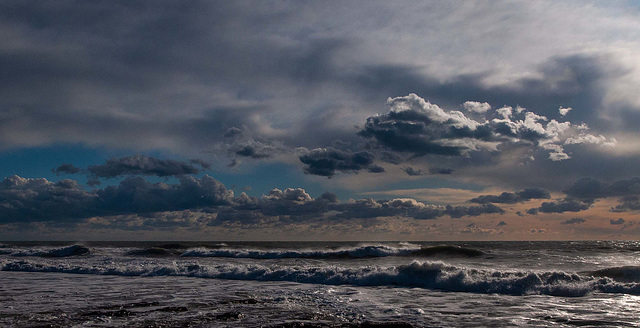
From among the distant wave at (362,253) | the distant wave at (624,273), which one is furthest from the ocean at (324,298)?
the distant wave at (362,253)

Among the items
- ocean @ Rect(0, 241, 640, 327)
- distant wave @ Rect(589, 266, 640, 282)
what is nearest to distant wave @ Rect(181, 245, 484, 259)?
ocean @ Rect(0, 241, 640, 327)

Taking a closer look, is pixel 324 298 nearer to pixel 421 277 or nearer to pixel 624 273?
pixel 421 277

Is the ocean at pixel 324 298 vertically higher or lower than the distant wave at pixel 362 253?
higher

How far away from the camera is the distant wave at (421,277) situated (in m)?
17.6

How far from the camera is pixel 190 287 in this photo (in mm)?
19031

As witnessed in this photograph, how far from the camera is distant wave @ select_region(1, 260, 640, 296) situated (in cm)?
1759

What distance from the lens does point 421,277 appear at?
2048 cm

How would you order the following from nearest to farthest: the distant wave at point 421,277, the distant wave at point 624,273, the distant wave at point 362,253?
1. the distant wave at point 421,277
2. the distant wave at point 624,273
3. the distant wave at point 362,253

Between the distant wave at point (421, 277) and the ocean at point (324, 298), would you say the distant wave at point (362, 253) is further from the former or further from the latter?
the distant wave at point (421, 277)

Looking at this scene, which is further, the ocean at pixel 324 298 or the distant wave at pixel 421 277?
the distant wave at pixel 421 277

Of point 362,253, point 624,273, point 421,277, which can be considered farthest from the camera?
point 362,253

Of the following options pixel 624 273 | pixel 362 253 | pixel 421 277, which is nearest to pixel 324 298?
pixel 421 277

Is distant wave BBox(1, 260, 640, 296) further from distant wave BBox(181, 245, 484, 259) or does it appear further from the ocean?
distant wave BBox(181, 245, 484, 259)

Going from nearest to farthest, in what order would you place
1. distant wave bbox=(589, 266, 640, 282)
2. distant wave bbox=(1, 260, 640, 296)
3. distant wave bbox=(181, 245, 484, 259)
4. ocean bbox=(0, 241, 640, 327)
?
ocean bbox=(0, 241, 640, 327), distant wave bbox=(1, 260, 640, 296), distant wave bbox=(589, 266, 640, 282), distant wave bbox=(181, 245, 484, 259)
